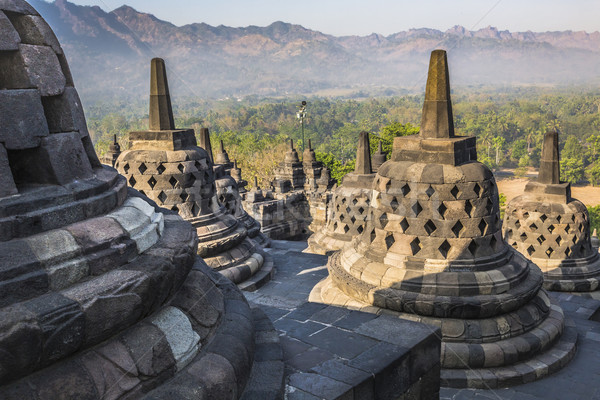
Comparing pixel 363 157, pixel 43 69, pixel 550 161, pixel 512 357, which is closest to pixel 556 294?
pixel 550 161

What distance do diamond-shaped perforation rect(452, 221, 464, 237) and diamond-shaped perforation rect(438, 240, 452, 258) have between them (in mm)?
141

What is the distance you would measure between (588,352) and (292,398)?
15.2ft

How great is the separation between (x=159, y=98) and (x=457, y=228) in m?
4.69

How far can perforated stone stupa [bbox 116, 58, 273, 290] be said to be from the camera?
7359 millimetres

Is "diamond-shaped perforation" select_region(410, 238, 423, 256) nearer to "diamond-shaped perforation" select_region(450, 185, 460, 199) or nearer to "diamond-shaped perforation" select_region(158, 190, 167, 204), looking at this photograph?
"diamond-shaped perforation" select_region(450, 185, 460, 199)

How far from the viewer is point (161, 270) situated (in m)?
2.44

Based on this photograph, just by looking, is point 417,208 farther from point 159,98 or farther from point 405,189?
point 159,98

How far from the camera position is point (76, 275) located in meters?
2.17

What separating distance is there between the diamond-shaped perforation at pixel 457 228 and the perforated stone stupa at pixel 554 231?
437 cm

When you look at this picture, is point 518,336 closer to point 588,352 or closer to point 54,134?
point 588,352

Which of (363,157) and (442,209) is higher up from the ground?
(363,157)

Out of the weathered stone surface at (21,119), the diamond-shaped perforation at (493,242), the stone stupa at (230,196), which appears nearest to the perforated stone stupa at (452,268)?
the diamond-shaped perforation at (493,242)

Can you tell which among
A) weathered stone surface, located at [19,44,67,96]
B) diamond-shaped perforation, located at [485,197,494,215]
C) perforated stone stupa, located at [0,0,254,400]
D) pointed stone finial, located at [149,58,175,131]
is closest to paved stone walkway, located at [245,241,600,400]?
perforated stone stupa, located at [0,0,254,400]

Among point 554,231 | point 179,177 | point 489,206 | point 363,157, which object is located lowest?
point 554,231
